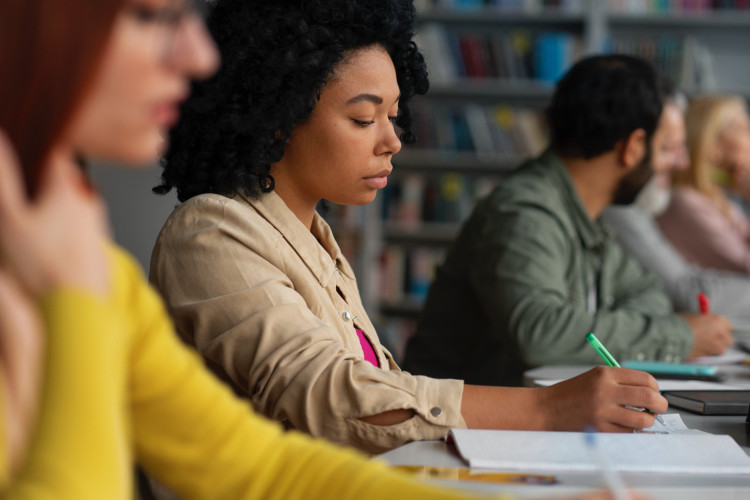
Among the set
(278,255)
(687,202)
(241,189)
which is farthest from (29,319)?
(687,202)

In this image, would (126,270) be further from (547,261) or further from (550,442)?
(547,261)

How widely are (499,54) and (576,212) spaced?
234 centimetres

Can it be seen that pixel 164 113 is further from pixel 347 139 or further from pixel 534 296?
pixel 534 296

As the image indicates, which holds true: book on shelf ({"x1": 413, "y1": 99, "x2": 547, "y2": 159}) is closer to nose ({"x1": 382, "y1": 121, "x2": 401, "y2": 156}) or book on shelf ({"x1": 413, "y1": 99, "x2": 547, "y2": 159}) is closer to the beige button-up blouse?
nose ({"x1": 382, "y1": 121, "x2": 401, "y2": 156})

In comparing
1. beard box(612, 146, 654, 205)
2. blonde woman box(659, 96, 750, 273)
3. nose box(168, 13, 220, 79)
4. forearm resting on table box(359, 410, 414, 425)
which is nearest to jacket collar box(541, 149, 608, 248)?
beard box(612, 146, 654, 205)

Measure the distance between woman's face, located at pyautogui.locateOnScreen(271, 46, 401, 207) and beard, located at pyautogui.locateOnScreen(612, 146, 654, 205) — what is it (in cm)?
110

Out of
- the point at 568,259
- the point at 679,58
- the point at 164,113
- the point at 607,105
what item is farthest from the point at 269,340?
the point at 679,58

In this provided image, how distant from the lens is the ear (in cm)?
220

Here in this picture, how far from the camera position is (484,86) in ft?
14.3

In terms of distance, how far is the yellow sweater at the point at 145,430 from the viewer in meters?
0.49

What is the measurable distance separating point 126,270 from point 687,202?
3256 millimetres

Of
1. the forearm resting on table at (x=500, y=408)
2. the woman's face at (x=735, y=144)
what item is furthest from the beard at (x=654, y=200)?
the forearm resting on table at (x=500, y=408)

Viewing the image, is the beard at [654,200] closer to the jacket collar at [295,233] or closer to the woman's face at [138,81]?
the jacket collar at [295,233]

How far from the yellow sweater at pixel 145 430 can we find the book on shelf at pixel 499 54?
12.4ft
